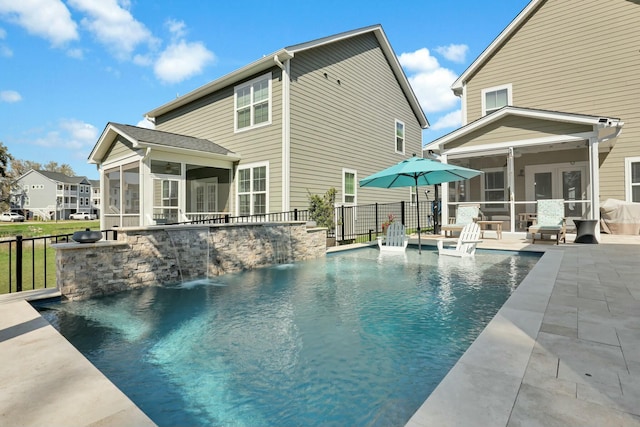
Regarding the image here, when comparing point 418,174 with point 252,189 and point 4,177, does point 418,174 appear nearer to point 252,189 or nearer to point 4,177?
point 252,189

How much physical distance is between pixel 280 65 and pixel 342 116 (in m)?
3.55

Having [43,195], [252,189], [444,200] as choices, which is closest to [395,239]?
[444,200]

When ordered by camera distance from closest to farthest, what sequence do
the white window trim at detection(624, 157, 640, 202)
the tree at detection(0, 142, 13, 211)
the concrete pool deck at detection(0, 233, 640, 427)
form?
the concrete pool deck at detection(0, 233, 640, 427) < the white window trim at detection(624, 157, 640, 202) < the tree at detection(0, 142, 13, 211)

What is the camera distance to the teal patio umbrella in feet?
25.7

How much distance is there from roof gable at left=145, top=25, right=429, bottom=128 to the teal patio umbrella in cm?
501

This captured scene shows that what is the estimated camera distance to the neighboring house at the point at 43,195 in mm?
51188

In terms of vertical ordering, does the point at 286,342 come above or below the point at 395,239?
below

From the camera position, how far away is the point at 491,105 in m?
13.2

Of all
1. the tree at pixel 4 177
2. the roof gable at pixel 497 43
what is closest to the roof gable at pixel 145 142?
the roof gable at pixel 497 43

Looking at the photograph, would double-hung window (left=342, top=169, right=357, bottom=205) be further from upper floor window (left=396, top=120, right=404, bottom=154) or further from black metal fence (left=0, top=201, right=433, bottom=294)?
upper floor window (left=396, top=120, right=404, bottom=154)

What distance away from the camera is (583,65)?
1127 cm

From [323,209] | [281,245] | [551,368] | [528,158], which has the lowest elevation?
[551,368]

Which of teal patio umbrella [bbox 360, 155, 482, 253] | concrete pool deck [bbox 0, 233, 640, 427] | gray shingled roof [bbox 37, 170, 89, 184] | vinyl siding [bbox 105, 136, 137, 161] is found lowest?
concrete pool deck [bbox 0, 233, 640, 427]

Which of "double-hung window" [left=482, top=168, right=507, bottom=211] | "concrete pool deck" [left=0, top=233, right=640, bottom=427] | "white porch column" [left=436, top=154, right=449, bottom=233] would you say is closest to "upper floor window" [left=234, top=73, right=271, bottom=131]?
"white porch column" [left=436, top=154, right=449, bottom=233]
